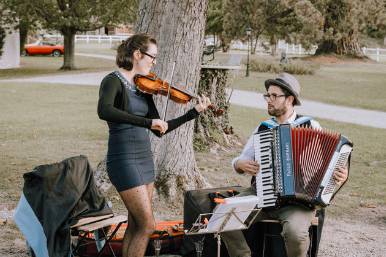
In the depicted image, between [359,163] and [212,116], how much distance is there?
2.54 meters

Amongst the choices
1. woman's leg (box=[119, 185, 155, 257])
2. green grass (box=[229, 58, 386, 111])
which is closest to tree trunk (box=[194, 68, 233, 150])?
woman's leg (box=[119, 185, 155, 257])

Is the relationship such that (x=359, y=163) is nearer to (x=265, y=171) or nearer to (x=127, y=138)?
(x=265, y=171)

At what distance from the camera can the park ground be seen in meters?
7.32

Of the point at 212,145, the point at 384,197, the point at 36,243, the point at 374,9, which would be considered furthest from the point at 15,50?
the point at 36,243

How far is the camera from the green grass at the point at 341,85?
2306cm

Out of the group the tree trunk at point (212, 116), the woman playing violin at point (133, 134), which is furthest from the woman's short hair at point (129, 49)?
the tree trunk at point (212, 116)

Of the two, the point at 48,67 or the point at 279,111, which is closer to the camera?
the point at 279,111

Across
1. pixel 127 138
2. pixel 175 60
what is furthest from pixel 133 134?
pixel 175 60

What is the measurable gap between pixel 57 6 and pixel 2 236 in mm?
26863

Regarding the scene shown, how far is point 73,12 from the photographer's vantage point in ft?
105

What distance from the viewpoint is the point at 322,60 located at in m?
46.8

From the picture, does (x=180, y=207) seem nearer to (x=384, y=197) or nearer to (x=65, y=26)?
(x=384, y=197)

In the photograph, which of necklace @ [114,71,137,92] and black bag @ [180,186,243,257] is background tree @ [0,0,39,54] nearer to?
black bag @ [180,186,243,257]

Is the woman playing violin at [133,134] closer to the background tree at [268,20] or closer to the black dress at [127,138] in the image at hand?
the black dress at [127,138]
